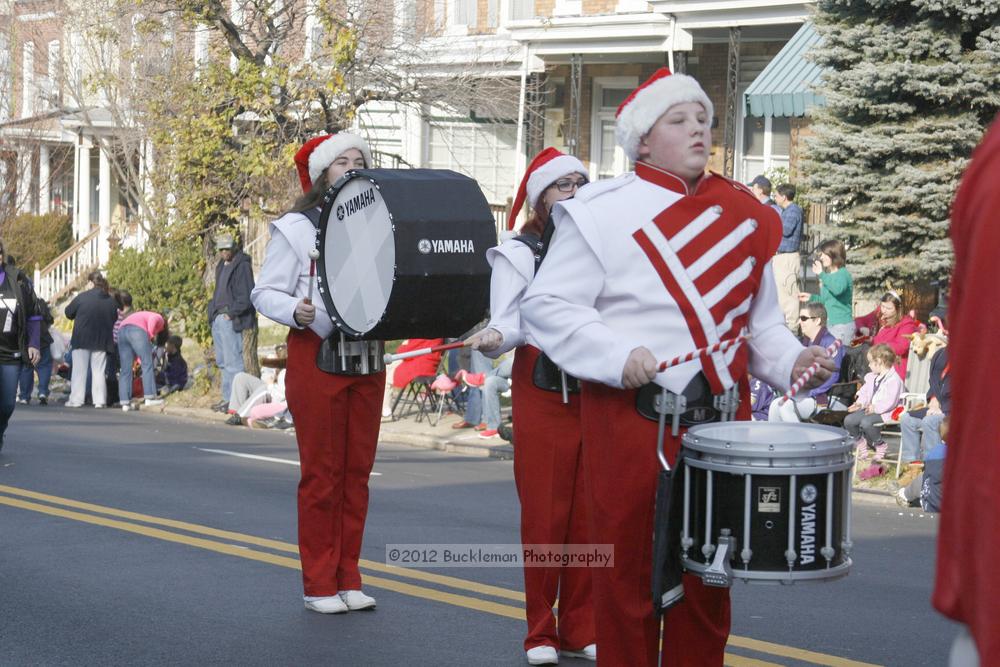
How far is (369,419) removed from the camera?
7.44 meters

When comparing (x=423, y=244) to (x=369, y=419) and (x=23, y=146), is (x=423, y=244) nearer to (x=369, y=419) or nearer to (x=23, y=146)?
(x=369, y=419)

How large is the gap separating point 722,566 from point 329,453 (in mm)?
3293

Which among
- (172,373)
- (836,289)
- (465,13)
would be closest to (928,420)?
(836,289)

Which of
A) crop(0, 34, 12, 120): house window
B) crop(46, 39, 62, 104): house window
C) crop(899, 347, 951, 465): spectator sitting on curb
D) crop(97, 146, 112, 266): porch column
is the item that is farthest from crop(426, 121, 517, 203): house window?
crop(899, 347, 951, 465): spectator sitting on curb

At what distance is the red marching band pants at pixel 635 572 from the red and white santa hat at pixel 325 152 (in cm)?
297

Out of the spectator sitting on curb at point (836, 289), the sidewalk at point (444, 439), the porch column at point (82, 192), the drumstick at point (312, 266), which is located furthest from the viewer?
the porch column at point (82, 192)

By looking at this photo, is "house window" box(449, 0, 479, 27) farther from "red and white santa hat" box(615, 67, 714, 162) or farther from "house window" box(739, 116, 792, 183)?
"red and white santa hat" box(615, 67, 714, 162)

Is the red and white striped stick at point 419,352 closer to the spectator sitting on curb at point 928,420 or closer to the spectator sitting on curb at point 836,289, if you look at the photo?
the spectator sitting on curb at point 928,420

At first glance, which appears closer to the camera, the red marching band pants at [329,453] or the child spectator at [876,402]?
the red marching band pants at [329,453]

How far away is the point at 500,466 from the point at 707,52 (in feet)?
42.7

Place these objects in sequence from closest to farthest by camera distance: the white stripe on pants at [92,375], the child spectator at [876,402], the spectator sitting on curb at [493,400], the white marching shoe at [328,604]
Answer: the white marching shoe at [328,604]
the child spectator at [876,402]
the spectator sitting on curb at [493,400]
the white stripe on pants at [92,375]


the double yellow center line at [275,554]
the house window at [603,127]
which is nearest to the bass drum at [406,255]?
the double yellow center line at [275,554]

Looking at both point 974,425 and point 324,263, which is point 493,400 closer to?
point 324,263

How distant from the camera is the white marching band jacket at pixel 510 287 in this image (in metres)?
6.45
